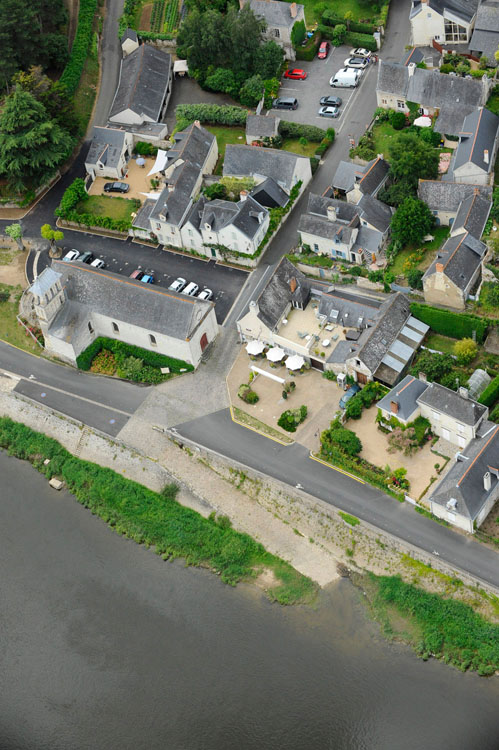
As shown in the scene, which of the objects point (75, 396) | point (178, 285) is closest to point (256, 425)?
point (75, 396)

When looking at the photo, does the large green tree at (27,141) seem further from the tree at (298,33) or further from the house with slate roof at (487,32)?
the house with slate roof at (487,32)

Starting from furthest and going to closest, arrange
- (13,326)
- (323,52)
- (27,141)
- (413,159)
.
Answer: (323,52), (27,141), (13,326), (413,159)

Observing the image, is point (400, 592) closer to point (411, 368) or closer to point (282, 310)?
point (411, 368)

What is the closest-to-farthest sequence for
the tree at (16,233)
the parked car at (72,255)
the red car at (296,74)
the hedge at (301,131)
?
the parked car at (72,255), the tree at (16,233), the hedge at (301,131), the red car at (296,74)

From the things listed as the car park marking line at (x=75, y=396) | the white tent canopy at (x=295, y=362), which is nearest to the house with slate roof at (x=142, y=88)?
the car park marking line at (x=75, y=396)

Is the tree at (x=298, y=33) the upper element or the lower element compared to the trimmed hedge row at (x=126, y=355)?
upper

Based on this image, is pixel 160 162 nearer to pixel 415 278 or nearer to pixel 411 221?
pixel 411 221
